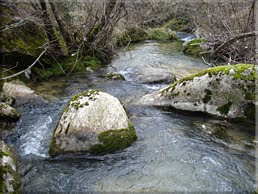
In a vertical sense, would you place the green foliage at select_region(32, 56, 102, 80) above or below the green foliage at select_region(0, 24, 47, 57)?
below

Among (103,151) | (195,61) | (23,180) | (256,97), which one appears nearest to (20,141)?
(23,180)

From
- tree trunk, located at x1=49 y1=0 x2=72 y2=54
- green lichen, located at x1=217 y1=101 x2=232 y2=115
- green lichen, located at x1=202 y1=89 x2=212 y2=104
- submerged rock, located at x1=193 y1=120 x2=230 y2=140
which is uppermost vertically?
tree trunk, located at x1=49 y1=0 x2=72 y2=54

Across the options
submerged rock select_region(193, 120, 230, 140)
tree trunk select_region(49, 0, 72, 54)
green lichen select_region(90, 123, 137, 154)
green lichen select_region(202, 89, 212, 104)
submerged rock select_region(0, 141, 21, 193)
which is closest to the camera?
submerged rock select_region(0, 141, 21, 193)

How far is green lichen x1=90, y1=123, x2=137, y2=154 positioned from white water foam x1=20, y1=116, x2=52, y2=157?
99cm

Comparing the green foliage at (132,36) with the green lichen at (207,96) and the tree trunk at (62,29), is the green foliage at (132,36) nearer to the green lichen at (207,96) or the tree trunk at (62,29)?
the tree trunk at (62,29)

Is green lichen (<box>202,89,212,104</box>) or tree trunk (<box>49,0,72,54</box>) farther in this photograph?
tree trunk (<box>49,0,72,54</box>)

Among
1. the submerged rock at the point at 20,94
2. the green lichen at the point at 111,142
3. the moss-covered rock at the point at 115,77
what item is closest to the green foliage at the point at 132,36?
the moss-covered rock at the point at 115,77

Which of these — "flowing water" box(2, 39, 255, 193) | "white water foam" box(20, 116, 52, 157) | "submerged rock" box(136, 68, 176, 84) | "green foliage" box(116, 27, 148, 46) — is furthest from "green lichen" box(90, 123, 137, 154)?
"green foliage" box(116, 27, 148, 46)

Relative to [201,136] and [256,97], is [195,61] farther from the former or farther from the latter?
[201,136]

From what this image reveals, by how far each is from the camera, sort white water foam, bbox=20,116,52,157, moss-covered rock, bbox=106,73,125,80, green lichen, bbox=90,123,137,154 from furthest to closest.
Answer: moss-covered rock, bbox=106,73,125,80, white water foam, bbox=20,116,52,157, green lichen, bbox=90,123,137,154

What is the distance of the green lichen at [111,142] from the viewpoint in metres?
4.32

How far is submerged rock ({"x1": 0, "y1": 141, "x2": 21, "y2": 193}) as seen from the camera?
3338 millimetres

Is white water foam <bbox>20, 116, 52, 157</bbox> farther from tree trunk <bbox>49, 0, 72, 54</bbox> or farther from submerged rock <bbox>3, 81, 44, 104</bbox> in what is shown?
tree trunk <bbox>49, 0, 72, 54</bbox>

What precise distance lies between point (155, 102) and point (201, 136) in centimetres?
186
